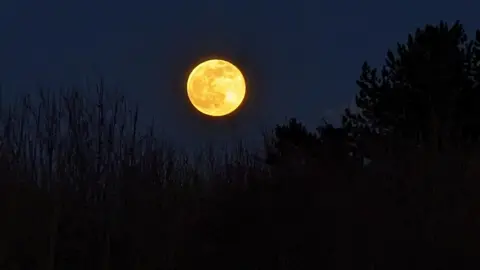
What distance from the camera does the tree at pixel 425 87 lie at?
25.4 m

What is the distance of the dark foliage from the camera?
47.3 ft

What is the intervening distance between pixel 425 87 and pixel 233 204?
10.5m

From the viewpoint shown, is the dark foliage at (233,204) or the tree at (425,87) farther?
the tree at (425,87)

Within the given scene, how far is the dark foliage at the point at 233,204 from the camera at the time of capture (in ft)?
47.3

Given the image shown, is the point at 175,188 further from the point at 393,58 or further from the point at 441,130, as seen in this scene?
the point at 393,58

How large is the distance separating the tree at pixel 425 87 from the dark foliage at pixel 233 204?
6.18m

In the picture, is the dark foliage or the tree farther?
the tree

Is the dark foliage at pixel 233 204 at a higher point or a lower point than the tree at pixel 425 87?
lower

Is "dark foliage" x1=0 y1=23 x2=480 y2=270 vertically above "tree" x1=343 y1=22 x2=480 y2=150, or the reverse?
"tree" x1=343 y1=22 x2=480 y2=150

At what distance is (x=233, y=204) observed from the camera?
1712cm

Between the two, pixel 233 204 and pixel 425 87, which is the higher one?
pixel 425 87

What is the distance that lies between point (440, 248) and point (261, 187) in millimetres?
3045

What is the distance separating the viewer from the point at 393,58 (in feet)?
90.6

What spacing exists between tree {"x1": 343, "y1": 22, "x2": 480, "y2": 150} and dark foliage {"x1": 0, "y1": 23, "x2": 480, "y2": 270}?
20.3 feet
